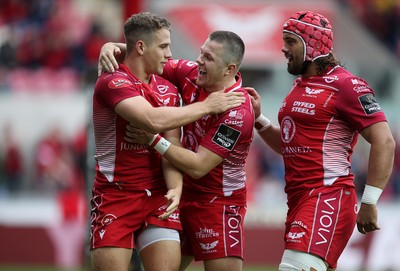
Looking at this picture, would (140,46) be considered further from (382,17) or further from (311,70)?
(382,17)

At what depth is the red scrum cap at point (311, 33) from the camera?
753 cm

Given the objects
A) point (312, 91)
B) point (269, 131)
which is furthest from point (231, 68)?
point (269, 131)

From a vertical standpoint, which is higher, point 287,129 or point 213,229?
point 287,129

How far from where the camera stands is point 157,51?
293 inches

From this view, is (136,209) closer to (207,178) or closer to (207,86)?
(207,178)

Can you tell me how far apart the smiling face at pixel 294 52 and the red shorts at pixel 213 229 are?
1.24 meters

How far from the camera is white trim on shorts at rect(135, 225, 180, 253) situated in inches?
289

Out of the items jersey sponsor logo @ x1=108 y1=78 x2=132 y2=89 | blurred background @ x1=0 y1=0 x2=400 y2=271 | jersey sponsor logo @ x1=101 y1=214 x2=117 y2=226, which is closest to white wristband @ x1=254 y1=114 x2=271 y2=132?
jersey sponsor logo @ x1=108 y1=78 x2=132 y2=89

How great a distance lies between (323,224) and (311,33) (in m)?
1.52

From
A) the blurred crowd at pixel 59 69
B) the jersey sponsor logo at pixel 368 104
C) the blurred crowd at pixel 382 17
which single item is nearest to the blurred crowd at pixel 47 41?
the blurred crowd at pixel 59 69

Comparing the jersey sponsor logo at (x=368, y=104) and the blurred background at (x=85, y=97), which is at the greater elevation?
the jersey sponsor logo at (x=368, y=104)

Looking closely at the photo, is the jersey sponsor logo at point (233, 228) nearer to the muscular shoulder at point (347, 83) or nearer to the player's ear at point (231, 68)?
the player's ear at point (231, 68)

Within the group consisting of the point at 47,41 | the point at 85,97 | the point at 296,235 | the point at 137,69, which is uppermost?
the point at 137,69

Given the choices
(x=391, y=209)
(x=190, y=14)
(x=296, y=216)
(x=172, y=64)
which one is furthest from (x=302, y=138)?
Result: (x=190, y=14)
